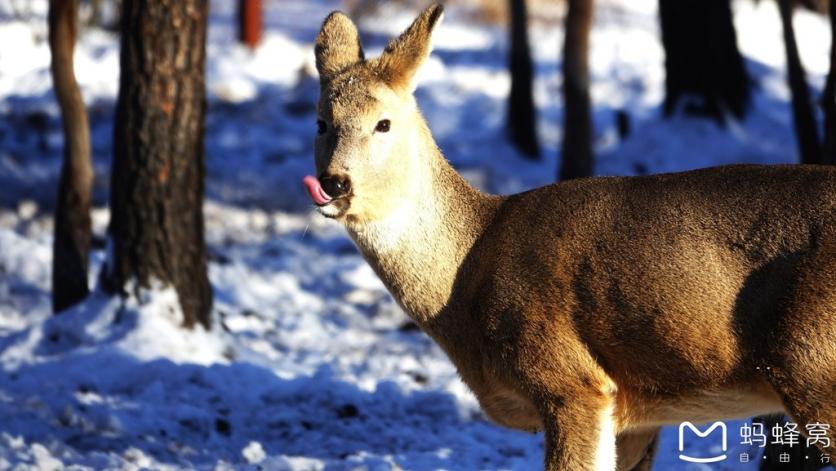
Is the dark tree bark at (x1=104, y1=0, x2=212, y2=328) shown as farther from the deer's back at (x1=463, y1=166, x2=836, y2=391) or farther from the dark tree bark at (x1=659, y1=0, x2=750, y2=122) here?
the dark tree bark at (x1=659, y1=0, x2=750, y2=122)

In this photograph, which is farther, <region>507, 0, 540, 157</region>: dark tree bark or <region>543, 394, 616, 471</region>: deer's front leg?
<region>507, 0, 540, 157</region>: dark tree bark

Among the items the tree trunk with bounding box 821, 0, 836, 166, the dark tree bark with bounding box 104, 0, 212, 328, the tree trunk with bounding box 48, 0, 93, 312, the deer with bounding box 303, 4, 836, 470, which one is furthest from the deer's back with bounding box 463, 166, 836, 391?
the tree trunk with bounding box 48, 0, 93, 312

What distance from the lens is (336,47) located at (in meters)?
6.17

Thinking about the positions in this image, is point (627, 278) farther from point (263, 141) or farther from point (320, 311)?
point (263, 141)

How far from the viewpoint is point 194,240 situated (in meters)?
8.72

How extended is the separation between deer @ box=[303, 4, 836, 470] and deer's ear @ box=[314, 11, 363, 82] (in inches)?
2.4

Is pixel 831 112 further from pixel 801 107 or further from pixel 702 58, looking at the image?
pixel 702 58

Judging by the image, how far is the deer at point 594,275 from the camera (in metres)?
4.92

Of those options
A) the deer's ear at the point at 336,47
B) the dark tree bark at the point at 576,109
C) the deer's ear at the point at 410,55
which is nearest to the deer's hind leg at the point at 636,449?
the deer's ear at the point at 410,55

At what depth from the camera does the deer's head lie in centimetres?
541

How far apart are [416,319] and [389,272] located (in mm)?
243

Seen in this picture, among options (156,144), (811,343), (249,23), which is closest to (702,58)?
(156,144)

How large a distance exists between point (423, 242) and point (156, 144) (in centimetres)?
325

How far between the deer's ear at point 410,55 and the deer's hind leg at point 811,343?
1899 millimetres
